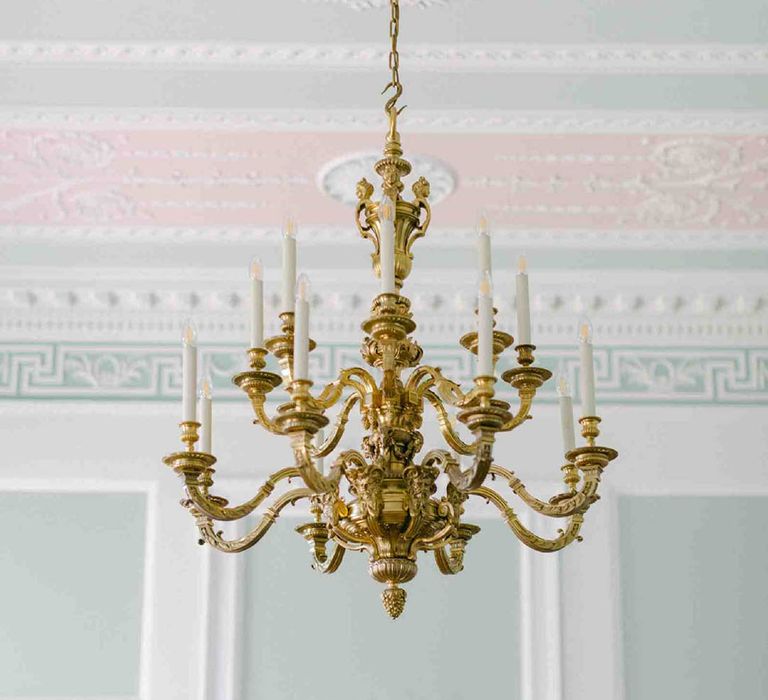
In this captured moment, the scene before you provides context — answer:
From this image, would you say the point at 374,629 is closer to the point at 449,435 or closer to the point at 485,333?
the point at 449,435

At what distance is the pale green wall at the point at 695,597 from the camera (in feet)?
11.5

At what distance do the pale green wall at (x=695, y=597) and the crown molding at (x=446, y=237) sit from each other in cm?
68

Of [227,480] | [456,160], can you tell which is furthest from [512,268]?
[227,480]

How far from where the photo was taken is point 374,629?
3.54 meters

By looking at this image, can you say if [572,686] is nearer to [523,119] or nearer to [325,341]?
[325,341]

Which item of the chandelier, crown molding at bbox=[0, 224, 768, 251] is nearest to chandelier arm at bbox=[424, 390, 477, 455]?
the chandelier

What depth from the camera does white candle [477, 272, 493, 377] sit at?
173 cm

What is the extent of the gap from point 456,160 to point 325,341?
79 cm

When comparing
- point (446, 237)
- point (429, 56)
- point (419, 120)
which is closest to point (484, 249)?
point (429, 56)

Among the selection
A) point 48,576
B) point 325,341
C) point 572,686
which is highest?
point 325,341

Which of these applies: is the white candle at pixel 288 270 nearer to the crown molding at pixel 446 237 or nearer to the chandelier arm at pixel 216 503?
the chandelier arm at pixel 216 503

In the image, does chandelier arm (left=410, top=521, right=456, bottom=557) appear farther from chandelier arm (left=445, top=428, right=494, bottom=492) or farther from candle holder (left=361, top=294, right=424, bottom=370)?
candle holder (left=361, top=294, right=424, bottom=370)

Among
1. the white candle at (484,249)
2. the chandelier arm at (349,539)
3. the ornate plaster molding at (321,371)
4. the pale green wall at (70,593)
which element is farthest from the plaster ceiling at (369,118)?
the chandelier arm at (349,539)

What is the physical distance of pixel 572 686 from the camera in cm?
348
